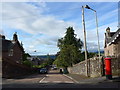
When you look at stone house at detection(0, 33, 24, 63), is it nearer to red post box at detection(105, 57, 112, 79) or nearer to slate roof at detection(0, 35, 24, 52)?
slate roof at detection(0, 35, 24, 52)

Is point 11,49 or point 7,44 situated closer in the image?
point 11,49

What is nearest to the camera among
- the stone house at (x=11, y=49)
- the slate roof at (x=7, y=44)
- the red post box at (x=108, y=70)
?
the red post box at (x=108, y=70)

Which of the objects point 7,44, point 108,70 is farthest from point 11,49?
point 108,70

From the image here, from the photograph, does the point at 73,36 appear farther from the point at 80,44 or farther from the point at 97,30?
the point at 97,30

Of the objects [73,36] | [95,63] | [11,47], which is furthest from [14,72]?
[73,36]

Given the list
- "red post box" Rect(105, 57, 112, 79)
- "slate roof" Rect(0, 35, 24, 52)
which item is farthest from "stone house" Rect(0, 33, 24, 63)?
"red post box" Rect(105, 57, 112, 79)

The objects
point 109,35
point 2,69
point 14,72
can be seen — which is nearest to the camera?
point 2,69

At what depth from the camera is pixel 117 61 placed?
2047 centimetres

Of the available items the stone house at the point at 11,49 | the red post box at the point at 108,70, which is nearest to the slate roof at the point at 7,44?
the stone house at the point at 11,49

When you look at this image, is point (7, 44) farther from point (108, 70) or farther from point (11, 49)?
point (108, 70)

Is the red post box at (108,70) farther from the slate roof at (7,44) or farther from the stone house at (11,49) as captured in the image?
the slate roof at (7,44)

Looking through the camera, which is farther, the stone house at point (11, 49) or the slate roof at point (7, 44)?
the slate roof at point (7, 44)

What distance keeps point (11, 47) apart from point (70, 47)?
53.2 ft

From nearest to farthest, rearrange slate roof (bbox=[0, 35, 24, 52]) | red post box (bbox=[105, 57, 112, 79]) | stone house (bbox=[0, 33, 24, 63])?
1. red post box (bbox=[105, 57, 112, 79])
2. stone house (bbox=[0, 33, 24, 63])
3. slate roof (bbox=[0, 35, 24, 52])
